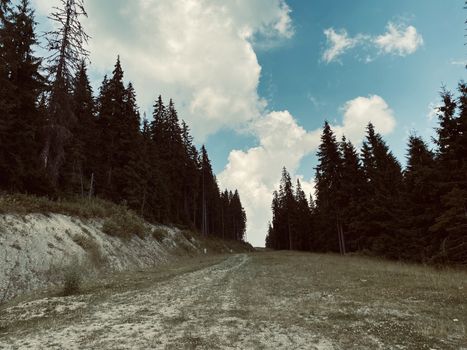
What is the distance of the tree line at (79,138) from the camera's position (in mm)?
19406

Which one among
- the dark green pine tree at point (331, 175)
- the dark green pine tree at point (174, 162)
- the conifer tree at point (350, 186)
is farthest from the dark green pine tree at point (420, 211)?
the dark green pine tree at point (174, 162)

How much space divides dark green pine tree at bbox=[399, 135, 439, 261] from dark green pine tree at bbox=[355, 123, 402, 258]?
58.6 inches

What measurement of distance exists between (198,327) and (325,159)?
123 feet

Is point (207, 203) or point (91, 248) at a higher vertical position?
point (207, 203)

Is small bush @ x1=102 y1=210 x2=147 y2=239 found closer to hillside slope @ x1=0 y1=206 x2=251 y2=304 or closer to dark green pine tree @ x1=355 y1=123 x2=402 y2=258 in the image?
hillside slope @ x1=0 y1=206 x2=251 y2=304

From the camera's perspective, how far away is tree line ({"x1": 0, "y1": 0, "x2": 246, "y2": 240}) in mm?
19406

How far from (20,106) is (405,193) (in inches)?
1162

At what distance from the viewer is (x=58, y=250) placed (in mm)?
14742

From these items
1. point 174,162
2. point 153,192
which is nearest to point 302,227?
point 174,162

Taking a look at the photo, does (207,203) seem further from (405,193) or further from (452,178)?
(452,178)

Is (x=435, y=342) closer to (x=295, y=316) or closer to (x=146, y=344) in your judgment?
(x=295, y=316)

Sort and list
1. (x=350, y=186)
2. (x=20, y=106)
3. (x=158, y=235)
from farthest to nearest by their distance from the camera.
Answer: (x=350, y=186)
(x=158, y=235)
(x=20, y=106)

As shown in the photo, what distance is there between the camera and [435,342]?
573 centimetres

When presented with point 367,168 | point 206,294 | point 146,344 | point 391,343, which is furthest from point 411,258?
point 146,344
